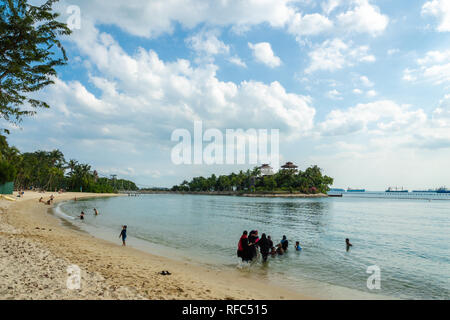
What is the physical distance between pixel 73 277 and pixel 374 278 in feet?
47.0

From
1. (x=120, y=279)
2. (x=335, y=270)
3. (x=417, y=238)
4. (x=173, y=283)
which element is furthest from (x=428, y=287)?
(x=417, y=238)

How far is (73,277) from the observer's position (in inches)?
352

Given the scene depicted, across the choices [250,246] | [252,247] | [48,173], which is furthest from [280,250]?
[48,173]

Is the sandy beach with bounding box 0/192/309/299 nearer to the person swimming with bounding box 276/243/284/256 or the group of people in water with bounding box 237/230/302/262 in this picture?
the group of people in water with bounding box 237/230/302/262

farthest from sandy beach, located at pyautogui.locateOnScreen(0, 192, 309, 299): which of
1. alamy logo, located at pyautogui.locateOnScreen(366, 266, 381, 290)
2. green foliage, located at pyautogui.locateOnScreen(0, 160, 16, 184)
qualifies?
green foliage, located at pyautogui.locateOnScreen(0, 160, 16, 184)

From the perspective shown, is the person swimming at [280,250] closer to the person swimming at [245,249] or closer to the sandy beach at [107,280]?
the person swimming at [245,249]

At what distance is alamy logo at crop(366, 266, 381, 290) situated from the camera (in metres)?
11.9

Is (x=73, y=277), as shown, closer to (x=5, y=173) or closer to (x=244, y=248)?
(x=244, y=248)


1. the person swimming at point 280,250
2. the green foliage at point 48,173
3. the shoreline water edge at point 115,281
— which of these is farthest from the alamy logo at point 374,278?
the green foliage at point 48,173

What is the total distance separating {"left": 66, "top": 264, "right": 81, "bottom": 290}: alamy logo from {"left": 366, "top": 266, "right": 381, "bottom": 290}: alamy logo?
1243cm

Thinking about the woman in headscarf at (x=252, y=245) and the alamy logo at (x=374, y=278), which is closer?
the alamy logo at (x=374, y=278)

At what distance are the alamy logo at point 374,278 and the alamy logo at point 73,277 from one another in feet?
40.8

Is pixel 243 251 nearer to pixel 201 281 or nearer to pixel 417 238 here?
pixel 201 281

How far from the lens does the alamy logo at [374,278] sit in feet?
39.1
